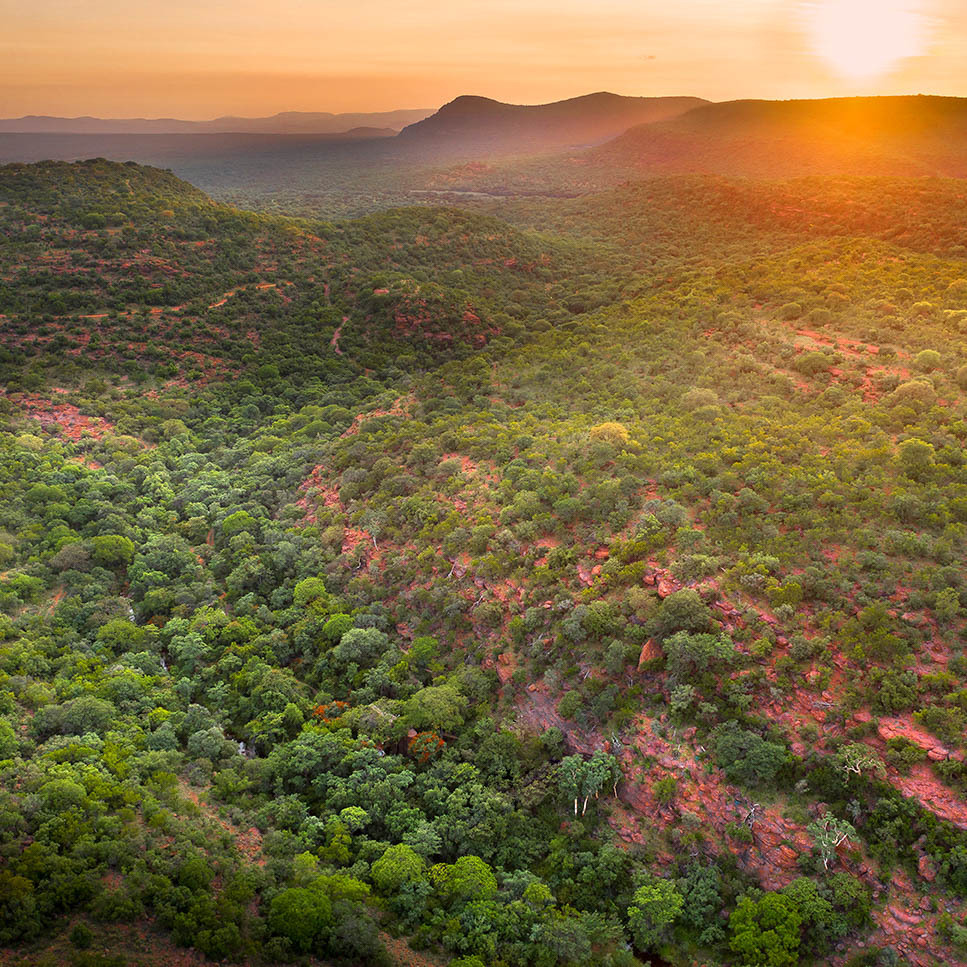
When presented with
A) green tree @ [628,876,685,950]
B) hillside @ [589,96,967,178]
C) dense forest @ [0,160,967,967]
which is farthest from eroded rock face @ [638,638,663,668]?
hillside @ [589,96,967,178]

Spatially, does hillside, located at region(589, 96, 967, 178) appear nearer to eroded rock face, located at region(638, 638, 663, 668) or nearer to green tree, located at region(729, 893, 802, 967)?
eroded rock face, located at region(638, 638, 663, 668)

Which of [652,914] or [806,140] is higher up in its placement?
[806,140]

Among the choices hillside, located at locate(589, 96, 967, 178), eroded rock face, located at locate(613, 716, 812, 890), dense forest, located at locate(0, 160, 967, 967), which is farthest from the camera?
hillside, located at locate(589, 96, 967, 178)

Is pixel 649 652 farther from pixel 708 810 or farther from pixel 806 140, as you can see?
pixel 806 140

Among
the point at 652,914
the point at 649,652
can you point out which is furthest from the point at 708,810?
the point at 649,652

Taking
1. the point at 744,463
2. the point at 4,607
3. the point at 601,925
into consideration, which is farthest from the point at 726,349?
the point at 4,607

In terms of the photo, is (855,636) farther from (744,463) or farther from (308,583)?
(308,583)

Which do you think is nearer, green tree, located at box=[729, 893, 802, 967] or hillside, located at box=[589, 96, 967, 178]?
green tree, located at box=[729, 893, 802, 967]

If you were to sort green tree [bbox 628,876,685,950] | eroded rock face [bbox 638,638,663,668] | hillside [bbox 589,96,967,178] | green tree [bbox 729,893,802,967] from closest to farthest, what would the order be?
1. green tree [bbox 729,893,802,967]
2. green tree [bbox 628,876,685,950]
3. eroded rock face [bbox 638,638,663,668]
4. hillside [bbox 589,96,967,178]
